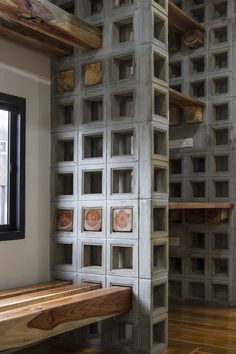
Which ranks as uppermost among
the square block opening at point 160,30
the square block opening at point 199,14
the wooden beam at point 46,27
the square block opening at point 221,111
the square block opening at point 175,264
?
the square block opening at point 199,14

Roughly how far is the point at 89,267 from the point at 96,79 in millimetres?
1301

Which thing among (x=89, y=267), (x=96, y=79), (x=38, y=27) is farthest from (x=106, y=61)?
(x=89, y=267)

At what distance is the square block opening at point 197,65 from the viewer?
462 centimetres

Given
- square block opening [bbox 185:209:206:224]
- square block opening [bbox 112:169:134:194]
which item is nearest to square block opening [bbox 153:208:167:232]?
square block opening [bbox 112:169:134:194]

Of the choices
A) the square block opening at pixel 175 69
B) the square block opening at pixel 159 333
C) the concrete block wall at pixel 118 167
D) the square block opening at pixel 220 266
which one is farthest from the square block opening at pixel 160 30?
the square block opening at pixel 220 266

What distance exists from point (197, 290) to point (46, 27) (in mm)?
2901

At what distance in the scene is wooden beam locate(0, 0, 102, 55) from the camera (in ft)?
8.81

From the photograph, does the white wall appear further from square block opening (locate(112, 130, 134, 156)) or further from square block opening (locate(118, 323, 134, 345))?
square block opening (locate(118, 323, 134, 345))

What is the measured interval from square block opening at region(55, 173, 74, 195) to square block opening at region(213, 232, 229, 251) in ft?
5.70

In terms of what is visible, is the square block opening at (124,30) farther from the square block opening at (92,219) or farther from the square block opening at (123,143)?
the square block opening at (92,219)

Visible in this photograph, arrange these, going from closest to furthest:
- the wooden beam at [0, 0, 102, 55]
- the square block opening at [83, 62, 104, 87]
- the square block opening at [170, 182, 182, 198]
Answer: the wooden beam at [0, 0, 102, 55]
the square block opening at [83, 62, 104, 87]
the square block opening at [170, 182, 182, 198]

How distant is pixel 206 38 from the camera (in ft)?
14.9

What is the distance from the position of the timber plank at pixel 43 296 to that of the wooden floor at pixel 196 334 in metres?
0.42

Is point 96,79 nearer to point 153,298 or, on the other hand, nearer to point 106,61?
point 106,61
